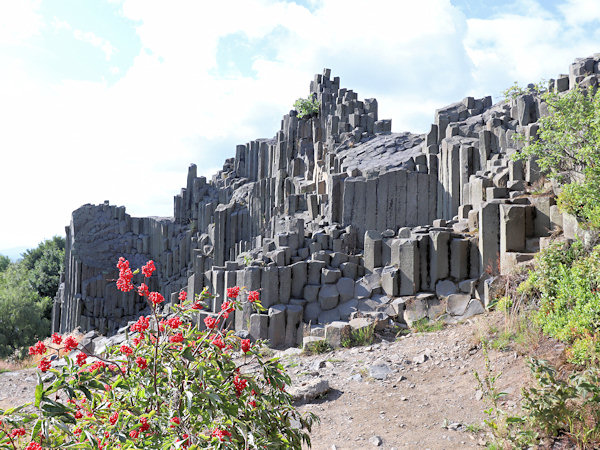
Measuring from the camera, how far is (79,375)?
3.10 metres

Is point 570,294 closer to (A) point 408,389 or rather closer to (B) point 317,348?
(A) point 408,389

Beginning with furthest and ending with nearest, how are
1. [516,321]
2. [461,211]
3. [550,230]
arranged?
[461,211], [550,230], [516,321]

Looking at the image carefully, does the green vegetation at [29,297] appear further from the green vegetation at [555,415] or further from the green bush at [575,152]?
the green bush at [575,152]

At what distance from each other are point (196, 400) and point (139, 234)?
1128 inches

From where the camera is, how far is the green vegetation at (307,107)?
23.5m

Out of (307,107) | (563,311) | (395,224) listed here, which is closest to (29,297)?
(307,107)

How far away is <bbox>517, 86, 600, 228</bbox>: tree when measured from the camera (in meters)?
7.54

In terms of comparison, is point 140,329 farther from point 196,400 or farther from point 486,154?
point 486,154

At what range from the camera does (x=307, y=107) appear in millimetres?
23547

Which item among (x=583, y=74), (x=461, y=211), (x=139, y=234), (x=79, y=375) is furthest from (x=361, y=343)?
(x=139, y=234)

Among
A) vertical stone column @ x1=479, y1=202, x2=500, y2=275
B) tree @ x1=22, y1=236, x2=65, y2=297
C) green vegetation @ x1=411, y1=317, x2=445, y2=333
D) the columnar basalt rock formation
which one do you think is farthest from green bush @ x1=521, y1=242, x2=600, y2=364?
tree @ x1=22, y1=236, x2=65, y2=297

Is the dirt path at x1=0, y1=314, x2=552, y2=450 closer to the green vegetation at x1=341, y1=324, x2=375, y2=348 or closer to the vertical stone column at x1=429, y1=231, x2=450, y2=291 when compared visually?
the green vegetation at x1=341, y1=324, x2=375, y2=348

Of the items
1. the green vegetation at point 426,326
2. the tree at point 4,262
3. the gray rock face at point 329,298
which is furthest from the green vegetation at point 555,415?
the tree at point 4,262

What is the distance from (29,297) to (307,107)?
18.3 m
